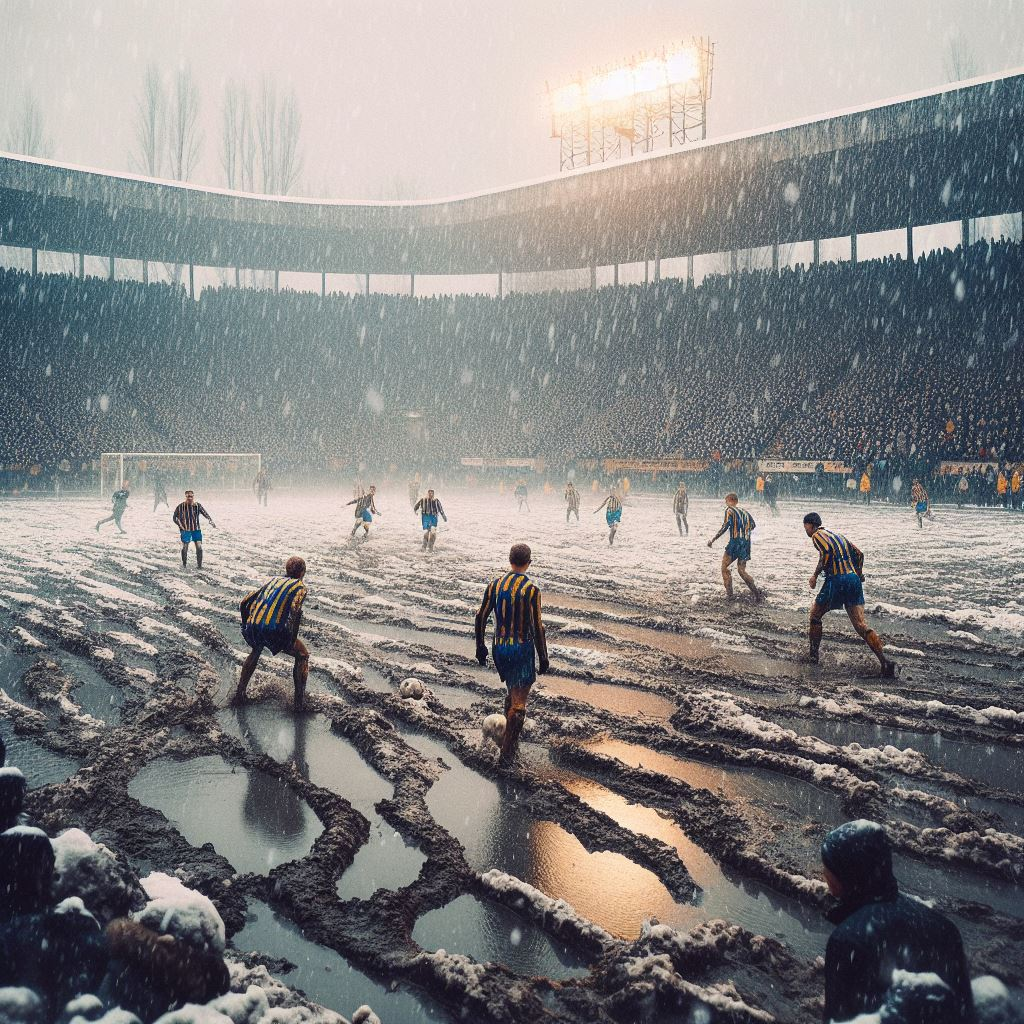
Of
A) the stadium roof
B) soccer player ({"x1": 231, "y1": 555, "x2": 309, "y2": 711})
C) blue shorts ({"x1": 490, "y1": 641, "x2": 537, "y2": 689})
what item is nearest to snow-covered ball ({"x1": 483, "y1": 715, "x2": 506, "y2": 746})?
blue shorts ({"x1": 490, "y1": 641, "x2": 537, "y2": 689})

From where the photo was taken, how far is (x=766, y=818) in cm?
517

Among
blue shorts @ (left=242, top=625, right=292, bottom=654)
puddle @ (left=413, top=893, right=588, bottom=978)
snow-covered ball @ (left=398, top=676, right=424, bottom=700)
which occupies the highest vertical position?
blue shorts @ (left=242, top=625, right=292, bottom=654)

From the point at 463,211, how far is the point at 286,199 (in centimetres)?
1046

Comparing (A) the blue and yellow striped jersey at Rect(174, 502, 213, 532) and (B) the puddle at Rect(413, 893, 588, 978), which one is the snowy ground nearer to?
(B) the puddle at Rect(413, 893, 588, 978)

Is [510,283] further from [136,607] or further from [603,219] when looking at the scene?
[136,607]

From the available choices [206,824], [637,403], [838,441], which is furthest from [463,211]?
[206,824]

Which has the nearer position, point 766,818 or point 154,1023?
point 154,1023

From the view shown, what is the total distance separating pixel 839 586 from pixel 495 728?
430 centimetres

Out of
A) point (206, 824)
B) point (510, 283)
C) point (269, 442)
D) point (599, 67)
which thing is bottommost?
point (206, 824)

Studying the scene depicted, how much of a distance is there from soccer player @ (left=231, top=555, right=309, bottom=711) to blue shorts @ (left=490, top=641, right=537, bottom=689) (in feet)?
6.97

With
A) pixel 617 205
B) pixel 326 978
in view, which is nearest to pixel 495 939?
pixel 326 978

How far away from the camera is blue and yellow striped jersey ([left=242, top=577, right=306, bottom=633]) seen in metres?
7.33

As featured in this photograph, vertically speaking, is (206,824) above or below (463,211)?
below

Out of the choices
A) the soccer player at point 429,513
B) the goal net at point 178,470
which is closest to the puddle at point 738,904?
the soccer player at point 429,513
